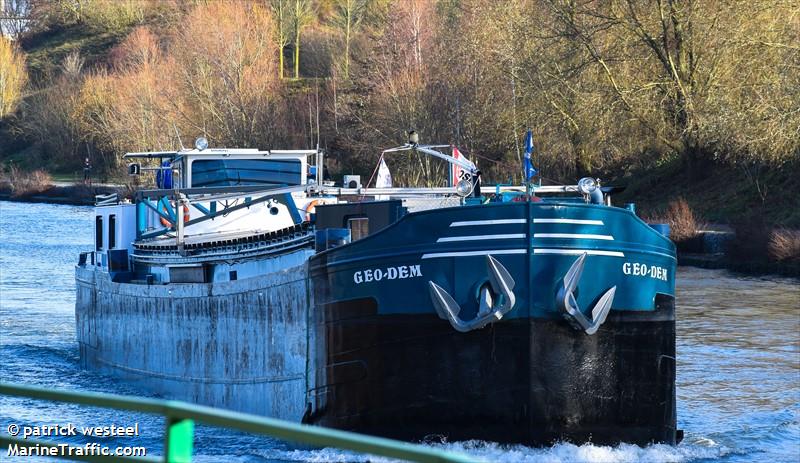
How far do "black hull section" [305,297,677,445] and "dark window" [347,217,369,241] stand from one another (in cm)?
141

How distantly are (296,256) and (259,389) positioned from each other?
1827mm

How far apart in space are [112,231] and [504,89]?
2680 centimetres

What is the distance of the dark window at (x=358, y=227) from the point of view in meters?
14.6

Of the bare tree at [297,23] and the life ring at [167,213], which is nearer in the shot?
the life ring at [167,213]

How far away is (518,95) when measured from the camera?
45.3 m

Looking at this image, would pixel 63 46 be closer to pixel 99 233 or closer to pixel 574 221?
pixel 99 233

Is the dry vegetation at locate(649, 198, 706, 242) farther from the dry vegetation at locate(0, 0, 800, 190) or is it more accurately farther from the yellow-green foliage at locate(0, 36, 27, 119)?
the yellow-green foliage at locate(0, 36, 27, 119)

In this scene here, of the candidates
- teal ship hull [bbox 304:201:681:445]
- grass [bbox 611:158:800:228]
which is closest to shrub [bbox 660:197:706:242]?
grass [bbox 611:158:800:228]

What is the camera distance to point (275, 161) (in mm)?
20234

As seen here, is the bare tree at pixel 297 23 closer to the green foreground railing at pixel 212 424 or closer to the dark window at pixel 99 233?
the dark window at pixel 99 233

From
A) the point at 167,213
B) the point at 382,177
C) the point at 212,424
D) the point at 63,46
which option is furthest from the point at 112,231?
the point at 63,46

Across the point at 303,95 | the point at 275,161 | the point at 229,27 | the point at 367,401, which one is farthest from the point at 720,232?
the point at 303,95

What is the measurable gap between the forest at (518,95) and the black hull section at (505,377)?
A: 9.72m

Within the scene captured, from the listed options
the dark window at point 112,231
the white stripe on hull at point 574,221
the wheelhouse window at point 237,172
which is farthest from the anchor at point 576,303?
the dark window at point 112,231
